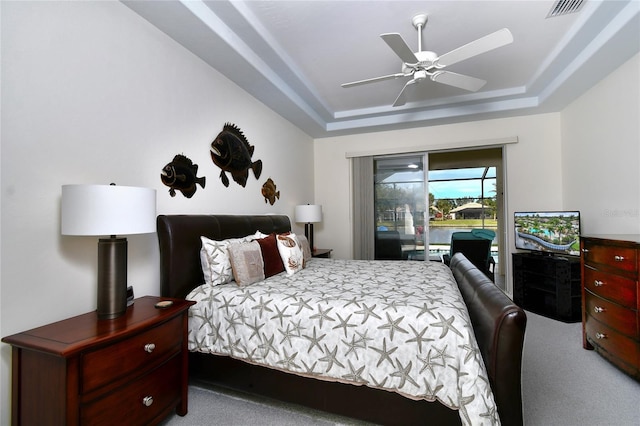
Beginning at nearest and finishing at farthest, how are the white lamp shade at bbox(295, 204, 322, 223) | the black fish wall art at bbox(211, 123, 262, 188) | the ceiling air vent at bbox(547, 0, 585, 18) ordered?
the ceiling air vent at bbox(547, 0, 585, 18) < the black fish wall art at bbox(211, 123, 262, 188) < the white lamp shade at bbox(295, 204, 322, 223)

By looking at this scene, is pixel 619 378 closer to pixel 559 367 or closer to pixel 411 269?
pixel 559 367

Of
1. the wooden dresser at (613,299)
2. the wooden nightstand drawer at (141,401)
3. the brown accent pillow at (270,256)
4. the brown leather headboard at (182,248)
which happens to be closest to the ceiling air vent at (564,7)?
the wooden dresser at (613,299)

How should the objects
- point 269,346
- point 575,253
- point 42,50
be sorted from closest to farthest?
point 42,50 → point 269,346 → point 575,253

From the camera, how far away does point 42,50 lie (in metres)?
1.48

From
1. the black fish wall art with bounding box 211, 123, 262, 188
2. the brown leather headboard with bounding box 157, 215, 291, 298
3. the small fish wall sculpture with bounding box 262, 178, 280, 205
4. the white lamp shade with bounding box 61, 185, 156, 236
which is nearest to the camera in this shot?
the white lamp shade with bounding box 61, 185, 156, 236

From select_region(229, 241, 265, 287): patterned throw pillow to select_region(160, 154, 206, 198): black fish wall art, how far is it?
66 cm

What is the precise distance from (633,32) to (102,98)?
390 centimetres

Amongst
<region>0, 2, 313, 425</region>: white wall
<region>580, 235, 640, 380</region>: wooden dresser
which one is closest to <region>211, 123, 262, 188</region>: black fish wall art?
<region>0, 2, 313, 425</region>: white wall

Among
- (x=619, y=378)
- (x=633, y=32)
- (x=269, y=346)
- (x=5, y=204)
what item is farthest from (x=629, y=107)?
(x=5, y=204)

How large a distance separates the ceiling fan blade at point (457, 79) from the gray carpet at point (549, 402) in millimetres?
2432

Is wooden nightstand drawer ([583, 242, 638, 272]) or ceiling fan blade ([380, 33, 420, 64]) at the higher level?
ceiling fan blade ([380, 33, 420, 64])

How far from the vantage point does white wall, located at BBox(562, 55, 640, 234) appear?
262 cm

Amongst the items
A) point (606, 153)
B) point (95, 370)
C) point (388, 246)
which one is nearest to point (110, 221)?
point (95, 370)

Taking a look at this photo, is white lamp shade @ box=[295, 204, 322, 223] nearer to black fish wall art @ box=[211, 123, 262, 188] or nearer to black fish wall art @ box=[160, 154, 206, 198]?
black fish wall art @ box=[211, 123, 262, 188]
